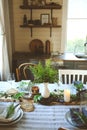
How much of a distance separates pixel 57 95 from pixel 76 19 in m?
2.23

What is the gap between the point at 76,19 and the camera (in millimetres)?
3861

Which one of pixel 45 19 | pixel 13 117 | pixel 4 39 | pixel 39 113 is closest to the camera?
pixel 13 117

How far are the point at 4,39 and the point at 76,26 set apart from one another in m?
1.39

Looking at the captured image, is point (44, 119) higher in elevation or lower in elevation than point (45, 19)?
lower

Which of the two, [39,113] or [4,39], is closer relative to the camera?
[39,113]

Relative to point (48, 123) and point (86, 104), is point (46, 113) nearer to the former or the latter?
point (48, 123)

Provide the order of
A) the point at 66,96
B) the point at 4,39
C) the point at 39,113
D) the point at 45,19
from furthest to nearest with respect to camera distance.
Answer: the point at 45,19
the point at 4,39
the point at 66,96
the point at 39,113

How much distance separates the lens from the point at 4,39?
336 centimetres

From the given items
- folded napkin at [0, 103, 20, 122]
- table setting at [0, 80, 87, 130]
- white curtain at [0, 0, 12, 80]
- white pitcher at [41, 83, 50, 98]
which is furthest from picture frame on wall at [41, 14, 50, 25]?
folded napkin at [0, 103, 20, 122]

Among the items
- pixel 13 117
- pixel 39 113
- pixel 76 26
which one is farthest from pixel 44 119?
pixel 76 26

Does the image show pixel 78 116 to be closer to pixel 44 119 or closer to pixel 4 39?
pixel 44 119

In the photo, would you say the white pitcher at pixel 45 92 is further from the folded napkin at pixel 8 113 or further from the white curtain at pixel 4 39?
the white curtain at pixel 4 39

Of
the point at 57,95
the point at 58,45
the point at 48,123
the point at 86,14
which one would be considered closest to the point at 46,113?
the point at 48,123

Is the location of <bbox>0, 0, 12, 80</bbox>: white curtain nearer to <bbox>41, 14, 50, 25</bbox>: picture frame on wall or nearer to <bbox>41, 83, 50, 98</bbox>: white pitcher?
<bbox>41, 14, 50, 25</bbox>: picture frame on wall
